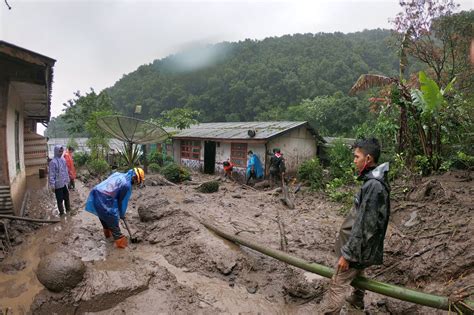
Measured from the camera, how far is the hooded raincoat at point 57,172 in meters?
6.47

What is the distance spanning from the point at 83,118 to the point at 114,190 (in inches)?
860

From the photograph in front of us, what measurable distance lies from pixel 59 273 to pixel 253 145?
12.1m

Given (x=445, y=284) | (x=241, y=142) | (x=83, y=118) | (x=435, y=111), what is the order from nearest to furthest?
(x=445, y=284)
(x=435, y=111)
(x=241, y=142)
(x=83, y=118)

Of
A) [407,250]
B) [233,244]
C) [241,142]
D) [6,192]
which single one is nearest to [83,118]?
[241,142]

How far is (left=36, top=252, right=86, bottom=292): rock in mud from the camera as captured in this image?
3699 mm

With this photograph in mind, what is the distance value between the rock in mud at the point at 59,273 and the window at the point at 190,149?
1546 cm

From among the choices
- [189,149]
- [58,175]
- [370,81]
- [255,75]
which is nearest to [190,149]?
[189,149]

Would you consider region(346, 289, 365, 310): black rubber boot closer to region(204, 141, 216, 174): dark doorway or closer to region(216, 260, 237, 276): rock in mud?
region(216, 260, 237, 276): rock in mud

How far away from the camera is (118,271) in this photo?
421 cm

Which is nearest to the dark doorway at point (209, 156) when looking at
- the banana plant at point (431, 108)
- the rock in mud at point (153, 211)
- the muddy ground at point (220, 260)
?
the muddy ground at point (220, 260)

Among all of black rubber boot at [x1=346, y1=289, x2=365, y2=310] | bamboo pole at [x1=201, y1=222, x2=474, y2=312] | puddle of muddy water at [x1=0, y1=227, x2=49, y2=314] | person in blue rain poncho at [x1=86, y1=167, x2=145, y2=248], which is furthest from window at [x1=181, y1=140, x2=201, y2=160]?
black rubber boot at [x1=346, y1=289, x2=365, y2=310]

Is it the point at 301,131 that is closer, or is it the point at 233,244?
the point at 233,244

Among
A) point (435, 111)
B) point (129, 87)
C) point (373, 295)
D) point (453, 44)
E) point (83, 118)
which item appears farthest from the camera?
point (129, 87)

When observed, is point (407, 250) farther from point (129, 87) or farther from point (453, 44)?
point (129, 87)
